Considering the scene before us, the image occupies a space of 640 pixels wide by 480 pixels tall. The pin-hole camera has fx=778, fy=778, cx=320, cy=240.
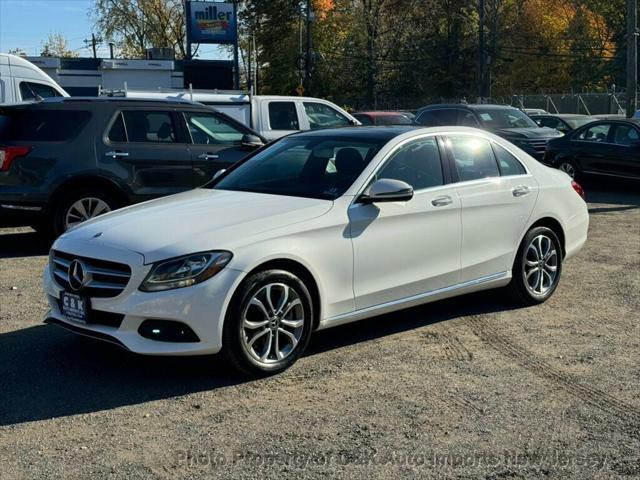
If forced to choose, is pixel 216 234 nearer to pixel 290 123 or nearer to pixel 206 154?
pixel 206 154

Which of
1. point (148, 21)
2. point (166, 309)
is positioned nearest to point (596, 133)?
point (166, 309)

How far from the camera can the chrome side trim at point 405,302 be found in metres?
5.22

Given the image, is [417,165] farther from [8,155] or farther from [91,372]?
[8,155]

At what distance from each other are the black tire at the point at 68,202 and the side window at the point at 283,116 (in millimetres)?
5458

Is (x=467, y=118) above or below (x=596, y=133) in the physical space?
above

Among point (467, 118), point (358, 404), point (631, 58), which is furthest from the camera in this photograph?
point (631, 58)

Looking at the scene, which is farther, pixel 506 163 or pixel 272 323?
pixel 506 163

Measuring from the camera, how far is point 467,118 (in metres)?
18.4

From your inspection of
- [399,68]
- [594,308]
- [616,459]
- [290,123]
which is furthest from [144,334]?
[399,68]

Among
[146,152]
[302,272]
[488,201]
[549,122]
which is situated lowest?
[549,122]

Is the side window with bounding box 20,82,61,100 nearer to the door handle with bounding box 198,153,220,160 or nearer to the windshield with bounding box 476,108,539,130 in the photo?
the door handle with bounding box 198,153,220,160

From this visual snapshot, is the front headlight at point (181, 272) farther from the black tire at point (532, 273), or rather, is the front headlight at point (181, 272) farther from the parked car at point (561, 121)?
the parked car at point (561, 121)

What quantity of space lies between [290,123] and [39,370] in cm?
967

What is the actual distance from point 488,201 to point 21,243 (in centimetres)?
635
